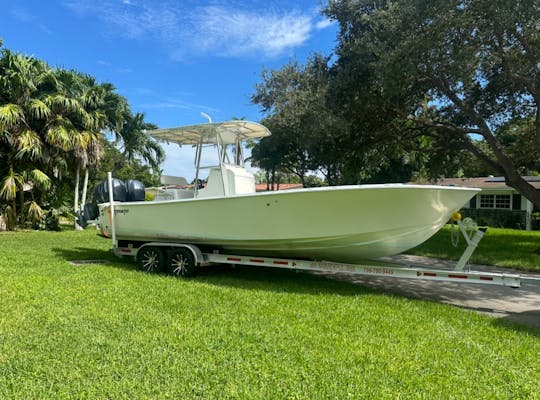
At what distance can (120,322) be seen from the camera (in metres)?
4.24

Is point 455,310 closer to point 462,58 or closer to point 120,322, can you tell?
point 120,322

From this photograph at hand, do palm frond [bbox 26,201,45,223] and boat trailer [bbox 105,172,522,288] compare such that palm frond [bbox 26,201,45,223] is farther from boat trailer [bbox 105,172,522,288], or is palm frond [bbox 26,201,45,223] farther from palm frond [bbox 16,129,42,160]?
boat trailer [bbox 105,172,522,288]

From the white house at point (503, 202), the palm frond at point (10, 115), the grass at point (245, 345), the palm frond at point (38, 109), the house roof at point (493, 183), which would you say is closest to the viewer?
the grass at point (245, 345)

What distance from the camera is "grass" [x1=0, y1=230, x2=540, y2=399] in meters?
2.95

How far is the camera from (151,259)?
730cm

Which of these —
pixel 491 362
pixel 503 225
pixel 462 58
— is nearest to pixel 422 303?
pixel 491 362

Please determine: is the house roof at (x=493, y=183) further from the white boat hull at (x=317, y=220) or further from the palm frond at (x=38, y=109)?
the palm frond at (x=38, y=109)

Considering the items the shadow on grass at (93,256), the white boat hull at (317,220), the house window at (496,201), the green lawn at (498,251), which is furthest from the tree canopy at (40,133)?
the house window at (496,201)

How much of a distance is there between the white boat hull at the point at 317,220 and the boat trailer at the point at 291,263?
0.21 m

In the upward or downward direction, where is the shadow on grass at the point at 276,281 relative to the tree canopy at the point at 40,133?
downward

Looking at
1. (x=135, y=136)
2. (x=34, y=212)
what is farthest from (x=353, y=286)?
(x=135, y=136)

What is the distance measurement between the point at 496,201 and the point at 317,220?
77.6 feet

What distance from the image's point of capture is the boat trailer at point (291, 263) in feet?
17.5

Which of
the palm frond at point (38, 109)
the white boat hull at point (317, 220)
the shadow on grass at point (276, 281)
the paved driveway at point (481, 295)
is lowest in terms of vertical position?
the paved driveway at point (481, 295)
